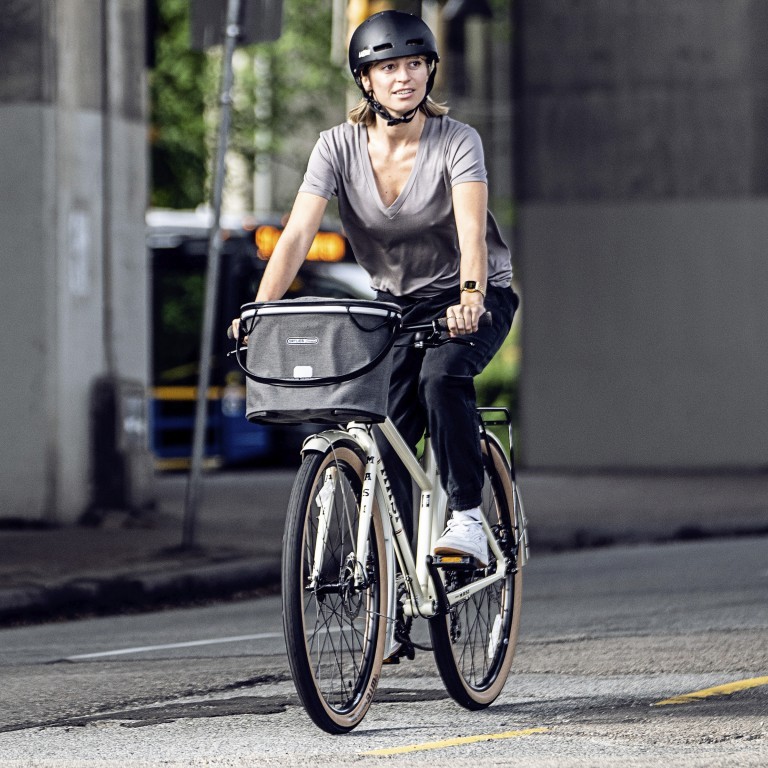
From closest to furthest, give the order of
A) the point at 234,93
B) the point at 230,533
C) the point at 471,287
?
the point at 471,287, the point at 230,533, the point at 234,93

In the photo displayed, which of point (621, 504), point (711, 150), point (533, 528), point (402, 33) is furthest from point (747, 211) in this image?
point (402, 33)

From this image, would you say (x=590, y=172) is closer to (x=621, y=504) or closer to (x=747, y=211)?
(x=747, y=211)

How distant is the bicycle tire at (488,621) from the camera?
5.70 m

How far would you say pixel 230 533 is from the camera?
38.3ft

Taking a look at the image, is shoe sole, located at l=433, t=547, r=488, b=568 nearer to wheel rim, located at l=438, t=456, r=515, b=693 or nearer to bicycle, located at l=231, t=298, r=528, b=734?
bicycle, located at l=231, t=298, r=528, b=734

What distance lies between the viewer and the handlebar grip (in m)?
5.37

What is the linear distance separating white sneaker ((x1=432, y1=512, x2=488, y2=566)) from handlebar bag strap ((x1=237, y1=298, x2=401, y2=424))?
60 centimetres

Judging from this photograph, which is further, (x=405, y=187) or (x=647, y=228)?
(x=647, y=228)

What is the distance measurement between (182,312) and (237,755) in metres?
15.6

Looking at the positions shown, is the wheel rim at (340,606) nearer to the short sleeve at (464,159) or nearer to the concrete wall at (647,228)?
the short sleeve at (464,159)

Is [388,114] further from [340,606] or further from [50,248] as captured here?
[50,248]

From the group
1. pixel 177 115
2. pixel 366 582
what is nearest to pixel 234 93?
pixel 177 115

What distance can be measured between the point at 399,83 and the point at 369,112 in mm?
136

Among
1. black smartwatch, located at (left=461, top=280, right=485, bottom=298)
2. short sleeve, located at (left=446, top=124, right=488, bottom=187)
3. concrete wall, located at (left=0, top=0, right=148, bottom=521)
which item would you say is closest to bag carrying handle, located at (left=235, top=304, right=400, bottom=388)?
black smartwatch, located at (left=461, top=280, right=485, bottom=298)
